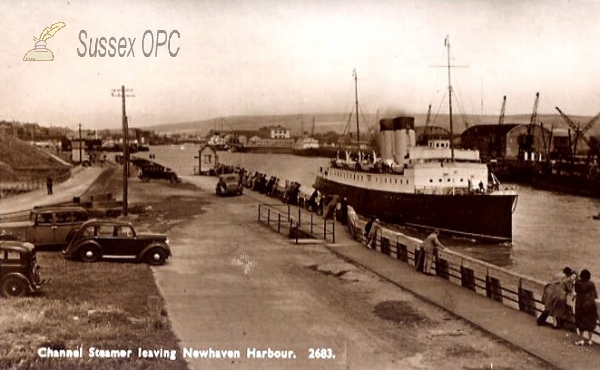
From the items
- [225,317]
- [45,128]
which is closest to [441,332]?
[225,317]

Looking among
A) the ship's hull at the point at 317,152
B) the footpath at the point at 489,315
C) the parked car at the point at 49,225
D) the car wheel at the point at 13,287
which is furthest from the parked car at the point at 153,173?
the ship's hull at the point at 317,152

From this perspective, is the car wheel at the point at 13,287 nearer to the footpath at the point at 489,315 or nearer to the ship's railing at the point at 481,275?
the footpath at the point at 489,315

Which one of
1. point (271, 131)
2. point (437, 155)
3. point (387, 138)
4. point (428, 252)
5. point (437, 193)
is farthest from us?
point (271, 131)

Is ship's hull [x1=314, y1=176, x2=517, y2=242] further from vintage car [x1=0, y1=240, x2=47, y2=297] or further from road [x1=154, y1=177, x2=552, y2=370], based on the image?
vintage car [x1=0, y1=240, x2=47, y2=297]

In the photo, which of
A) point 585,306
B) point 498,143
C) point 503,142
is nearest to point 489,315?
point 585,306

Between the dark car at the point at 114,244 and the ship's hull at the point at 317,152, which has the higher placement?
the ship's hull at the point at 317,152

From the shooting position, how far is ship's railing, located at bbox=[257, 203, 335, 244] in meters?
13.2

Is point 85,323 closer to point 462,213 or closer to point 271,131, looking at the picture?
point 462,213

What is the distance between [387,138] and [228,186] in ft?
31.0

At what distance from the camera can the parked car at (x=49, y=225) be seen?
9.38 meters

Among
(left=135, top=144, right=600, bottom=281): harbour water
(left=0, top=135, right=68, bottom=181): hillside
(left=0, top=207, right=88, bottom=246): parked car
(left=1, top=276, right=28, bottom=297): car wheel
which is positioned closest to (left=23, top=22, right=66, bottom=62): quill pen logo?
(left=0, top=207, right=88, bottom=246): parked car

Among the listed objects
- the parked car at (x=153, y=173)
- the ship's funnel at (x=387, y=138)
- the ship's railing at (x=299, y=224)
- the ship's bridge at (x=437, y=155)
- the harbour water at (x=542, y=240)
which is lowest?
the harbour water at (x=542, y=240)

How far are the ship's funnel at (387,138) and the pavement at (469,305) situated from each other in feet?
42.9

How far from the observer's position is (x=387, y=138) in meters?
26.3
